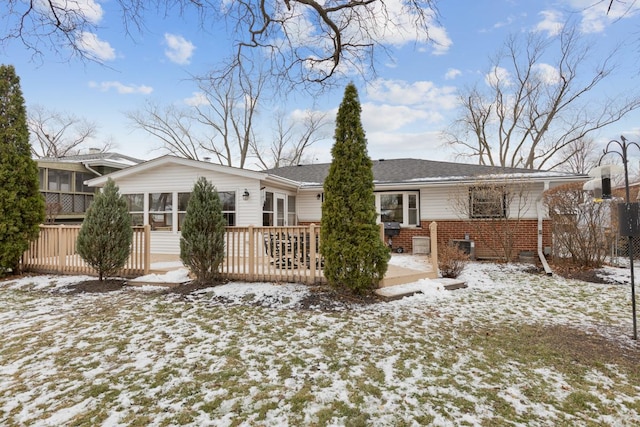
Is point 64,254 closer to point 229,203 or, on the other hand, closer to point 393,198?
point 229,203

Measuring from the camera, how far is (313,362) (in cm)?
313

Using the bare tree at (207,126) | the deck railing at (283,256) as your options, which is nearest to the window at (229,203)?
the deck railing at (283,256)

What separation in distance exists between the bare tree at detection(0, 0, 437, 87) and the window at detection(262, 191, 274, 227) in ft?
11.5

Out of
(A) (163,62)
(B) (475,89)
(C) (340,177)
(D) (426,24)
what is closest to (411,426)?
(C) (340,177)

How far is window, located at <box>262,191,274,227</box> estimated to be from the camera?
31.1ft

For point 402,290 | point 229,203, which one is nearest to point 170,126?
point 229,203

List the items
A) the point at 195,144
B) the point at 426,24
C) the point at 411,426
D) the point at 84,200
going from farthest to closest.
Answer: the point at 195,144 → the point at 84,200 → the point at 426,24 → the point at 411,426

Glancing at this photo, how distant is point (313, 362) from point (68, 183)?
18.1 meters

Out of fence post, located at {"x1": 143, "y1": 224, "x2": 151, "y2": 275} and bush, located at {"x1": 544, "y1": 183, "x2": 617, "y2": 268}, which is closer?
fence post, located at {"x1": 143, "y1": 224, "x2": 151, "y2": 275}

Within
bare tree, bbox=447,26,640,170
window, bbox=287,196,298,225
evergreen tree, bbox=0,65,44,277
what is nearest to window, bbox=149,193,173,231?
evergreen tree, bbox=0,65,44,277

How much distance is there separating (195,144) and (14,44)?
851 inches

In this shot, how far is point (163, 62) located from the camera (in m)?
9.03

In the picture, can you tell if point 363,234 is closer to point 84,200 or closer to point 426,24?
point 426,24

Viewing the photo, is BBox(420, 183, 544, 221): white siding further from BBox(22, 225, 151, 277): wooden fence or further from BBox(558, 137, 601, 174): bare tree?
BBox(558, 137, 601, 174): bare tree
